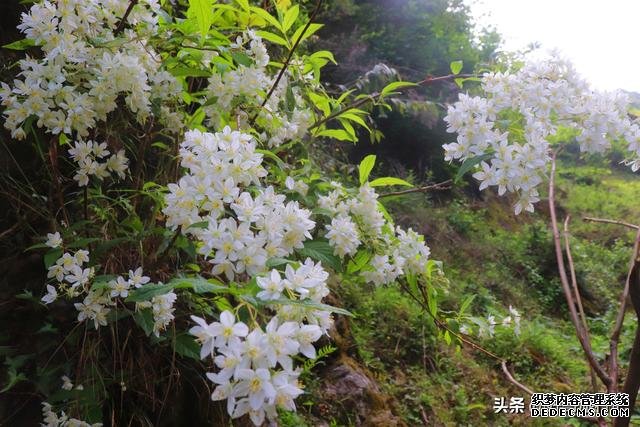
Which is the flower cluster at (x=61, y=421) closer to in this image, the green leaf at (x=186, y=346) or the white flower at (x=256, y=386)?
the green leaf at (x=186, y=346)

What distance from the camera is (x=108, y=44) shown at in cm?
109

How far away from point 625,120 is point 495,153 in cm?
42

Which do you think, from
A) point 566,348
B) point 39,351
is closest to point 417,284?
point 39,351

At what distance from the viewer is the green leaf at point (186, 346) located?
43.6 inches

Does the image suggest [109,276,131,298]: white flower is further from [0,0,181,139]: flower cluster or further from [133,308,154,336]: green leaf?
[0,0,181,139]: flower cluster

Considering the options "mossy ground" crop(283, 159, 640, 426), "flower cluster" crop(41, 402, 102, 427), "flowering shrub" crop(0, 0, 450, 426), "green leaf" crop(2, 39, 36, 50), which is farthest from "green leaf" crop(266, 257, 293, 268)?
"mossy ground" crop(283, 159, 640, 426)

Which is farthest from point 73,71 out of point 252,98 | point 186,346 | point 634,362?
point 634,362

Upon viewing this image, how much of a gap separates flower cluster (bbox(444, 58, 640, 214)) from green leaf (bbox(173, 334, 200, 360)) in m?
0.81

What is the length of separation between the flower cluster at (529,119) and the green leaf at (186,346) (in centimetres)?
81

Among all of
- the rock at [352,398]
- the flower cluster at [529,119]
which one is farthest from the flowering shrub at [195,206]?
the rock at [352,398]

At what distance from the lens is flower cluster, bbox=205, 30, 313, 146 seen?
1.28m

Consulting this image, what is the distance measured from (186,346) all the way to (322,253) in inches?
15.2

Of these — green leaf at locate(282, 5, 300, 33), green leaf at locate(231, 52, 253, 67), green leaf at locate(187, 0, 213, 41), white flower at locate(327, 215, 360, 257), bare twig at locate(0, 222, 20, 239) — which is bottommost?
bare twig at locate(0, 222, 20, 239)

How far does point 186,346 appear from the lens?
44.3 inches
